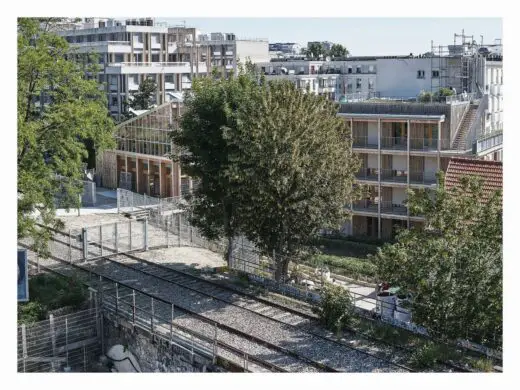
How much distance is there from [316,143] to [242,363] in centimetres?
863

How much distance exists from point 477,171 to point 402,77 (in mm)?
27954

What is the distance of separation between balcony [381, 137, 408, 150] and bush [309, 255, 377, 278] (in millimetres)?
7944

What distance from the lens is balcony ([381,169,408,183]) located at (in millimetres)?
44562

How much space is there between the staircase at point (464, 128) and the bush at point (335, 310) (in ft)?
70.1

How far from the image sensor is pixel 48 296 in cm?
2616

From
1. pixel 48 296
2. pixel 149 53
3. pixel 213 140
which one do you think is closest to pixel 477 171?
pixel 213 140

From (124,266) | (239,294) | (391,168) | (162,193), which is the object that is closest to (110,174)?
(162,193)

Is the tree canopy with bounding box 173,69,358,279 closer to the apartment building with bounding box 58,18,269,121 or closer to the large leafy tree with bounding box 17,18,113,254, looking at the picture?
the large leafy tree with bounding box 17,18,113,254

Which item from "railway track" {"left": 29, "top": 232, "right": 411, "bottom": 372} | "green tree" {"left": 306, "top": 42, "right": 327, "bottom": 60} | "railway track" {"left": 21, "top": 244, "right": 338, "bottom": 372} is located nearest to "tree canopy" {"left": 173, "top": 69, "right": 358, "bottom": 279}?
"railway track" {"left": 29, "top": 232, "right": 411, "bottom": 372}

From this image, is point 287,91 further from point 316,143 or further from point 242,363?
point 242,363

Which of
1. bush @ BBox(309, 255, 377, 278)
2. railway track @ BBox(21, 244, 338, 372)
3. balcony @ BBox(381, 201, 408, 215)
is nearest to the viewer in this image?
railway track @ BBox(21, 244, 338, 372)

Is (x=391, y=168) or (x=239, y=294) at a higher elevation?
(x=391, y=168)

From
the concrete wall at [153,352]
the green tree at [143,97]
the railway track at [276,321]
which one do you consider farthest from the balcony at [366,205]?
the green tree at [143,97]

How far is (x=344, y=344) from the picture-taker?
22547 millimetres
